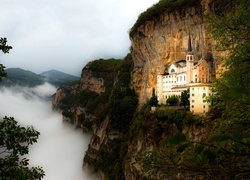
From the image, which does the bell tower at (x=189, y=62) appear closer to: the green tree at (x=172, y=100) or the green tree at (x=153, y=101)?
the green tree at (x=172, y=100)

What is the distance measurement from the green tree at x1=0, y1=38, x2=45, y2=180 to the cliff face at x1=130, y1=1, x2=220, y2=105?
84.6ft

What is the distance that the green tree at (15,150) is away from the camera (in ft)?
19.1

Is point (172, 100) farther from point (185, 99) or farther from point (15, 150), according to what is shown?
point (15, 150)

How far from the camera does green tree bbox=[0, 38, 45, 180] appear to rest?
229 inches

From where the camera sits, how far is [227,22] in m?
8.41

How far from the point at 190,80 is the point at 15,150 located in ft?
95.2

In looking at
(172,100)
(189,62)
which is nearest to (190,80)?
(189,62)

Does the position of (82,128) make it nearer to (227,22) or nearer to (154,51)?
(154,51)

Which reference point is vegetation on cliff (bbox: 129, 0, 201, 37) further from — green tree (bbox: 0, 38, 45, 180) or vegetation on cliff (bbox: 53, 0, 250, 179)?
green tree (bbox: 0, 38, 45, 180)

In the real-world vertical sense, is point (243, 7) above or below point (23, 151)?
above

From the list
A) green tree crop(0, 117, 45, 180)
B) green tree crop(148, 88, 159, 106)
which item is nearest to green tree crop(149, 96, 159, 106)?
green tree crop(148, 88, 159, 106)

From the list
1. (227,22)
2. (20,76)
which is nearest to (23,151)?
(227,22)

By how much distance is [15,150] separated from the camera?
243 inches

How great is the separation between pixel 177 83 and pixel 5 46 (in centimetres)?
3102
